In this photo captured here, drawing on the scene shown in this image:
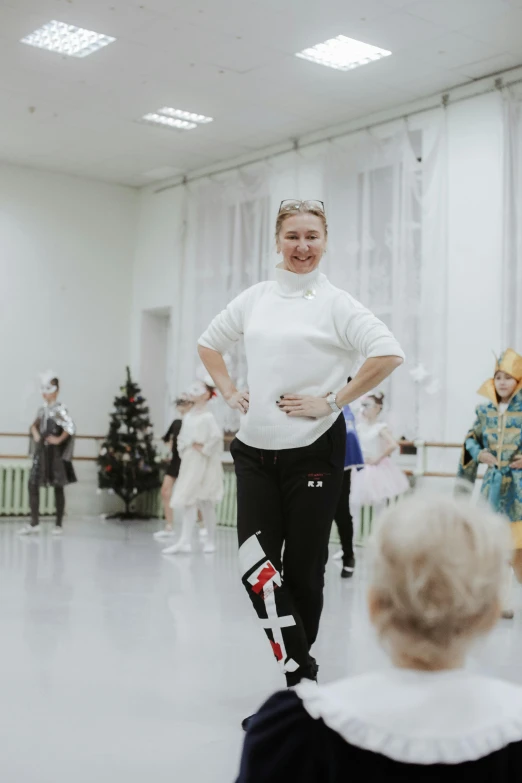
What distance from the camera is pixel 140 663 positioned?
12.8ft

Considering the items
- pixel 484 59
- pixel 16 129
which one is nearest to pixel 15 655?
pixel 484 59

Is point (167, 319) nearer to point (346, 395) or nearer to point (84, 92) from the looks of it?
point (84, 92)

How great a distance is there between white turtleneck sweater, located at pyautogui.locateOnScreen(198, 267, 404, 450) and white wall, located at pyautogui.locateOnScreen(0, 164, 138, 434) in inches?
330

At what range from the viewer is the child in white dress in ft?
26.6

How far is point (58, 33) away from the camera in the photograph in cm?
744

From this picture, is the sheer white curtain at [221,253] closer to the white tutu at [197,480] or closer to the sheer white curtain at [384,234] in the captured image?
the sheer white curtain at [384,234]

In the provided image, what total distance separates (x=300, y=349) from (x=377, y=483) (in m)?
4.96

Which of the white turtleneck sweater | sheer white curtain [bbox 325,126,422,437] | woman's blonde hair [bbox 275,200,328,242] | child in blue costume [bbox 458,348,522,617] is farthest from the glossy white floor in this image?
sheer white curtain [bbox 325,126,422,437]

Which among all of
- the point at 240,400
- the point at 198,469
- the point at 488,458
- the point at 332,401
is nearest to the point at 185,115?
the point at 198,469

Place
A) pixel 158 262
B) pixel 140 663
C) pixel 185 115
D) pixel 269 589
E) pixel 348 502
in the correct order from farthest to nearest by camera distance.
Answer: pixel 158 262 < pixel 185 115 < pixel 348 502 < pixel 140 663 < pixel 269 589

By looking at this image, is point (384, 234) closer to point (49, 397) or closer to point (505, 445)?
point (49, 397)

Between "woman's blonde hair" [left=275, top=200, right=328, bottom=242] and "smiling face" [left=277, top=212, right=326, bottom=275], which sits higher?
"woman's blonde hair" [left=275, top=200, right=328, bottom=242]

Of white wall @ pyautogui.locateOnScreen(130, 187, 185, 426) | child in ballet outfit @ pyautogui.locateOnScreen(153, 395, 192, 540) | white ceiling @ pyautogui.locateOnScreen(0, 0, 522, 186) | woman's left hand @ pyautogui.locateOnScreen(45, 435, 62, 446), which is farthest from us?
white wall @ pyautogui.locateOnScreen(130, 187, 185, 426)

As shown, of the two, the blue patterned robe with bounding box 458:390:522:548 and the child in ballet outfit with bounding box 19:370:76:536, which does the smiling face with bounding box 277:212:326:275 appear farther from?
the child in ballet outfit with bounding box 19:370:76:536
